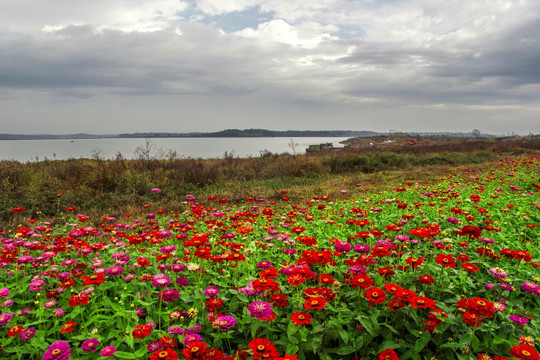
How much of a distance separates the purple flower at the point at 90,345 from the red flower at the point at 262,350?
1.18 meters

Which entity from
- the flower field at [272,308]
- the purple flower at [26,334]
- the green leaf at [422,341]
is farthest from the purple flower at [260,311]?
the purple flower at [26,334]

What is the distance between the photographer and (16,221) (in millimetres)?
8117

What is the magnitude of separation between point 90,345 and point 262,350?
123cm

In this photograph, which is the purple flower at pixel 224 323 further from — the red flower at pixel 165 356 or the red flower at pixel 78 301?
the red flower at pixel 78 301

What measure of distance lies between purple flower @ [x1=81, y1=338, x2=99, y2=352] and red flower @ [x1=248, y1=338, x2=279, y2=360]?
3.86 feet

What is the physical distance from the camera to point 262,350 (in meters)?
1.54

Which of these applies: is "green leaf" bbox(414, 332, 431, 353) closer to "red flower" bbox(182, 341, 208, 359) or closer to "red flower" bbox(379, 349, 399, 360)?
"red flower" bbox(379, 349, 399, 360)

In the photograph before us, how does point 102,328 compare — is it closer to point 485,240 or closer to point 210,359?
point 210,359

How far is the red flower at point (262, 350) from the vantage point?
1.50 metres

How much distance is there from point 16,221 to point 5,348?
7.80 meters

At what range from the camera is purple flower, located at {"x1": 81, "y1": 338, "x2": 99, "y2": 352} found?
1958 mm

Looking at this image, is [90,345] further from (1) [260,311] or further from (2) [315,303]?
(2) [315,303]

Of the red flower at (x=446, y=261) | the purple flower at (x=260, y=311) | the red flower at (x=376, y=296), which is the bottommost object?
the purple flower at (x=260, y=311)

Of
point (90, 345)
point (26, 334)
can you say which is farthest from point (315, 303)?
point (26, 334)
